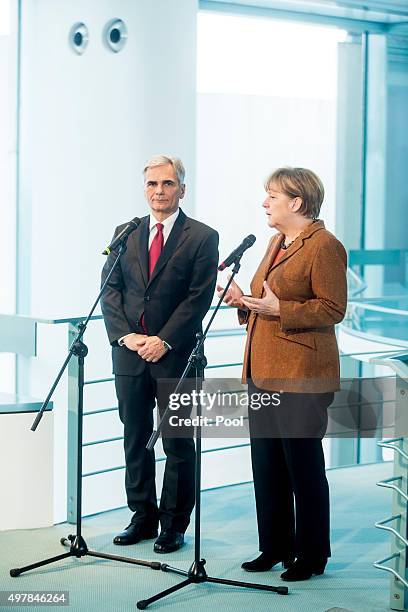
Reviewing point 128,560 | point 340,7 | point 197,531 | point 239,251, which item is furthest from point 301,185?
point 340,7

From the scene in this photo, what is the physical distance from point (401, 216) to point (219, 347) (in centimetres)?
169

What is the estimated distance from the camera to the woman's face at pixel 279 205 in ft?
11.5

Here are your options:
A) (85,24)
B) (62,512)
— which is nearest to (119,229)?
(85,24)

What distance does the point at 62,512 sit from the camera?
621 cm

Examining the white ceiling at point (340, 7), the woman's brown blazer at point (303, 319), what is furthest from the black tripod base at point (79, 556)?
the white ceiling at point (340, 7)

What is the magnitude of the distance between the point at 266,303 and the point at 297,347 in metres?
0.18

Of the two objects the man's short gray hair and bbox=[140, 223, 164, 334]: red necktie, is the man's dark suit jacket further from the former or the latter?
the man's short gray hair

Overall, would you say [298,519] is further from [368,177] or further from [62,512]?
[368,177]

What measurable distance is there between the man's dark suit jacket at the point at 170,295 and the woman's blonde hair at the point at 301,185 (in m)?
0.44

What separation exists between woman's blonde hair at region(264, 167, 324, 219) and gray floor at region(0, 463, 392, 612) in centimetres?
123

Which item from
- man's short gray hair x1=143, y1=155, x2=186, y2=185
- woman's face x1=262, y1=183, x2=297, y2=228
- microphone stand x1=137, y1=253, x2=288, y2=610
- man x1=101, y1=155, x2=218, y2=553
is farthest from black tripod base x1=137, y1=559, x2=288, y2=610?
man's short gray hair x1=143, y1=155, x2=186, y2=185

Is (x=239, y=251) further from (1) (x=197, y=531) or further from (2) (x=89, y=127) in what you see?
(2) (x=89, y=127)

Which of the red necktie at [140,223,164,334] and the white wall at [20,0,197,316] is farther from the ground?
the white wall at [20,0,197,316]

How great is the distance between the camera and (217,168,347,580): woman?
11.4 ft
